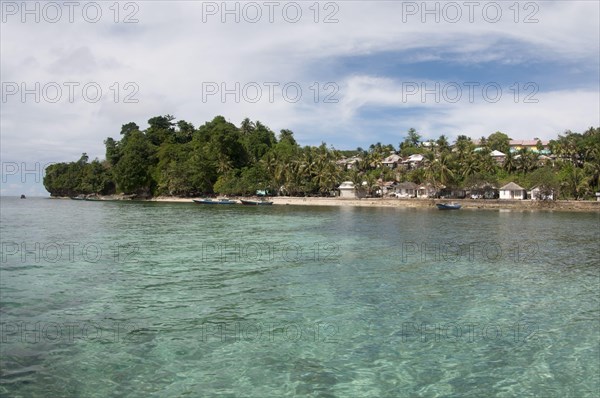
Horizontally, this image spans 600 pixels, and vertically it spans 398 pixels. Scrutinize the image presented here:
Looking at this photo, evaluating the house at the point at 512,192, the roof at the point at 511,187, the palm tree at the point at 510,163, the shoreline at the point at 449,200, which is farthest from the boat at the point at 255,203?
the palm tree at the point at 510,163

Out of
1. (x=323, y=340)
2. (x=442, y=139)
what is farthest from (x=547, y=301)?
(x=442, y=139)

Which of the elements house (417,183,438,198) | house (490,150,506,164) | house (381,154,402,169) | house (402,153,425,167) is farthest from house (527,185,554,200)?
house (381,154,402,169)

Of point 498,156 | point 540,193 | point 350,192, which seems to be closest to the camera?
point 540,193

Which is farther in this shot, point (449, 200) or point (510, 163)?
point (510, 163)

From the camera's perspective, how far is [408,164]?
330 ft

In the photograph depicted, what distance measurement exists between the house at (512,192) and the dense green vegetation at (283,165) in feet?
5.27

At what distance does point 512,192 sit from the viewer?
75.2m

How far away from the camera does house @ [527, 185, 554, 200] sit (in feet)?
236

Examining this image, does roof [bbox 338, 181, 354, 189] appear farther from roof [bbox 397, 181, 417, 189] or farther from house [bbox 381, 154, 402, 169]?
house [bbox 381, 154, 402, 169]

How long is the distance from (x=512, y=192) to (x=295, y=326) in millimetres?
75025

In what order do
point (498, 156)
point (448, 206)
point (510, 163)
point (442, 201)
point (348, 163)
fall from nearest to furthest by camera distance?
1. point (448, 206)
2. point (442, 201)
3. point (510, 163)
4. point (498, 156)
5. point (348, 163)

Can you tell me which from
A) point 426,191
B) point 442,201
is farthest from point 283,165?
point 442,201

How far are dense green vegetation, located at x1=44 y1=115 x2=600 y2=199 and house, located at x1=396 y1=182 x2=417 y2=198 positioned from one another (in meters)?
2.16

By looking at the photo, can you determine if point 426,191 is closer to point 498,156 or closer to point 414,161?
point 414,161
